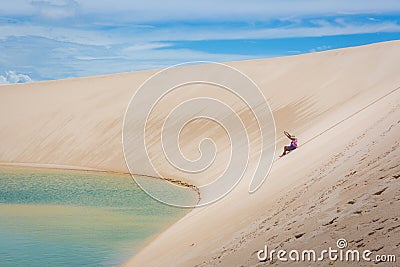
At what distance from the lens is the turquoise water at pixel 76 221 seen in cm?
1224

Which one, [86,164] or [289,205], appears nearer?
[289,205]

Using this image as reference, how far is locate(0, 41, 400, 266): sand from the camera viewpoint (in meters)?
7.44

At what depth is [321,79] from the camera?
110ft

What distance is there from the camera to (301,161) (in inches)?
552

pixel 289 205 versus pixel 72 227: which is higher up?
pixel 72 227

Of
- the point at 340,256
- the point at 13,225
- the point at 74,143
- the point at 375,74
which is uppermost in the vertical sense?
the point at 74,143

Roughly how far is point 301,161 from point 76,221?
618cm

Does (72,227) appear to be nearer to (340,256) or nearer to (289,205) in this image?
(289,205)

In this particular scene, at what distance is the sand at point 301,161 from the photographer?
744cm

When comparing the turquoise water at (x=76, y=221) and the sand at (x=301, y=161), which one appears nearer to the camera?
the sand at (x=301, y=161)

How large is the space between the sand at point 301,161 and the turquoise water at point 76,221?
96cm

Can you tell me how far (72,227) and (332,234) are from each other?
9.50 m

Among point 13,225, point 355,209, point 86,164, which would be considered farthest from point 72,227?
point 86,164

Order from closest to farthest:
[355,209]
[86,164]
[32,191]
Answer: [355,209], [32,191], [86,164]
